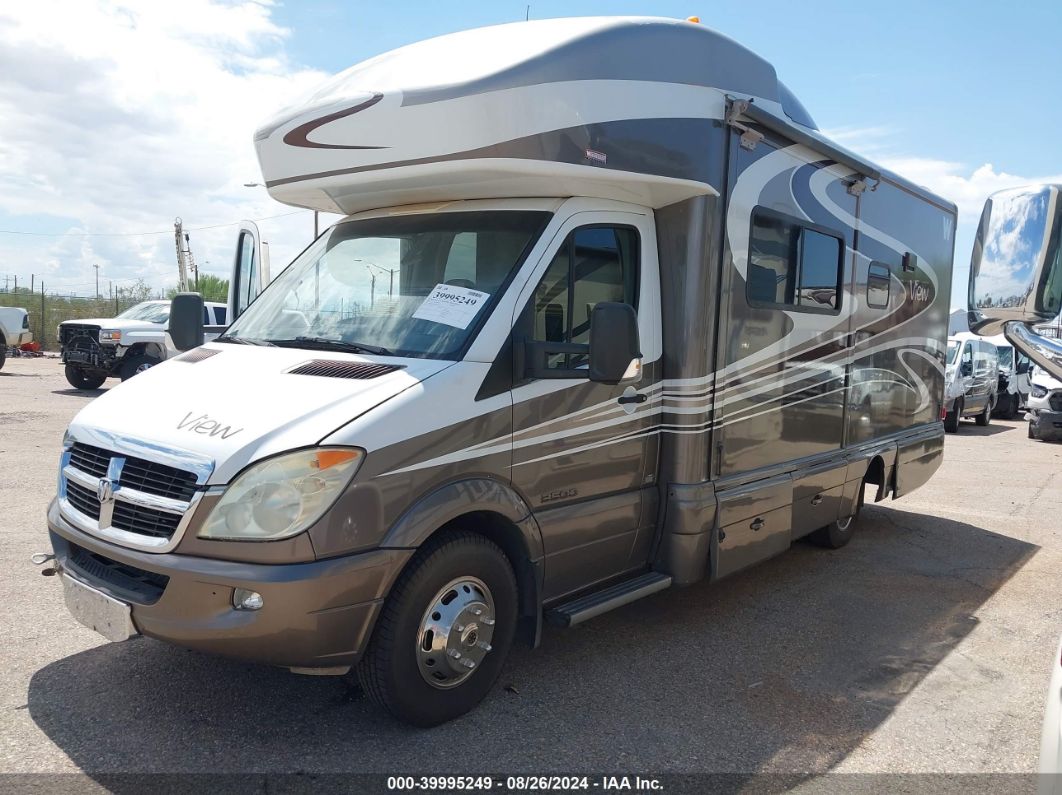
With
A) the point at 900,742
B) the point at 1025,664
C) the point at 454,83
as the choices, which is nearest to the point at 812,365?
the point at 1025,664

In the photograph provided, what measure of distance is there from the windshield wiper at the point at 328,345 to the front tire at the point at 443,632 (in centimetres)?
93

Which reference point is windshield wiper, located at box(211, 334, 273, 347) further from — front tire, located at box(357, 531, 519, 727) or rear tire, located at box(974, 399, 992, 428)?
rear tire, located at box(974, 399, 992, 428)

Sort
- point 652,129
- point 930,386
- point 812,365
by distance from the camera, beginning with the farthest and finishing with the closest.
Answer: point 930,386 → point 812,365 → point 652,129

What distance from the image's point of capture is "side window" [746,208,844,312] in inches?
215

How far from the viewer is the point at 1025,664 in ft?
16.4

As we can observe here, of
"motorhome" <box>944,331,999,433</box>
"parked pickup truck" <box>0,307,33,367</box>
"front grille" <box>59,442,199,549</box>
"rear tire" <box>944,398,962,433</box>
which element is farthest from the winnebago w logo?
"parked pickup truck" <box>0,307,33,367</box>

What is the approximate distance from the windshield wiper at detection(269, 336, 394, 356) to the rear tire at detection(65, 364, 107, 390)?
14.4 m

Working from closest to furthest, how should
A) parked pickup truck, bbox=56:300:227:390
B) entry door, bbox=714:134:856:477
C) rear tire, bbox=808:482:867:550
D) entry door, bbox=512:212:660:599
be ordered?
entry door, bbox=512:212:660:599 < entry door, bbox=714:134:856:477 < rear tire, bbox=808:482:867:550 < parked pickup truck, bbox=56:300:227:390

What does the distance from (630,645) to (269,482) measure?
2.51 metres

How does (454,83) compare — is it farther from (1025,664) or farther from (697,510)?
(1025,664)

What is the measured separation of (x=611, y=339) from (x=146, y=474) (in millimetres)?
2041

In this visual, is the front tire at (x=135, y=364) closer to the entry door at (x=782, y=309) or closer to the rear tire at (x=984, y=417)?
the entry door at (x=782, y=309)

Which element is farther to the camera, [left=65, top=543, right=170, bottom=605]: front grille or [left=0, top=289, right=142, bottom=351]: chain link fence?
[left=0, top=289, right=142, bottom=351]: chain link fence

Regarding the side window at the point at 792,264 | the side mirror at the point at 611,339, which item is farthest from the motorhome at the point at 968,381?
the side mirror at the point at 611,339
